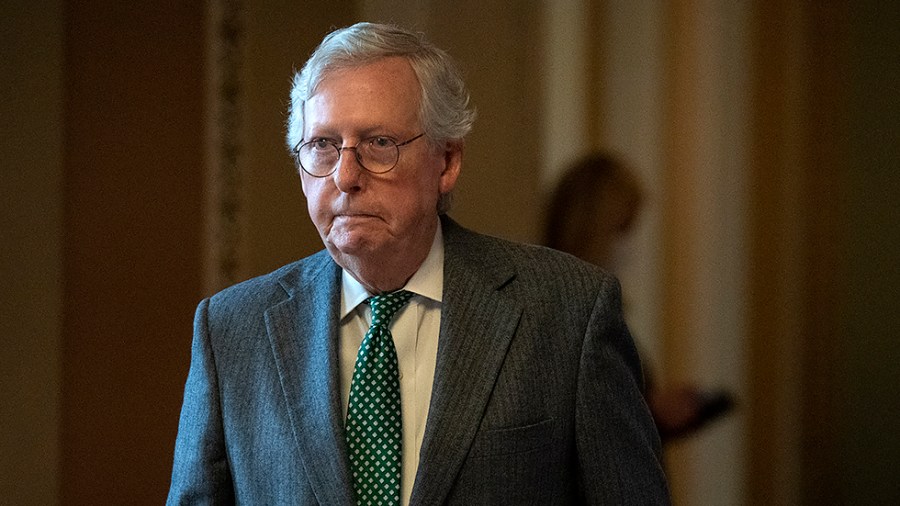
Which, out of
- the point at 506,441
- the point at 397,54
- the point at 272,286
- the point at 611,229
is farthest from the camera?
the point at 611,229

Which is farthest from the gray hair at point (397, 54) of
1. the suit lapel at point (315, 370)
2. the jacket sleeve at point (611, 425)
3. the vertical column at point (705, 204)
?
the vertical column at point (705, 204)

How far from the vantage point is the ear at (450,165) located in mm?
2035

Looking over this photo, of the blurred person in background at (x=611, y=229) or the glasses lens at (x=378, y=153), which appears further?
the blurred person in background at (x=611, y=229)

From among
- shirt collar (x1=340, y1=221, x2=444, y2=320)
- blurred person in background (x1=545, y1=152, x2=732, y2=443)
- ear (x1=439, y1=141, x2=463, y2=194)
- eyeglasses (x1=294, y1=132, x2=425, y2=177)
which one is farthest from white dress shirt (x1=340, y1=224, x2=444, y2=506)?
blurred person in background (x1=545, y1=152, x2=732, y2=443)

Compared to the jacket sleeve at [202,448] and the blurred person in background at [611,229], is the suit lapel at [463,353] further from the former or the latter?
the blurred person in background at [611,229]

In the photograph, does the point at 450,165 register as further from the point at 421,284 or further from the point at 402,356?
the point at 402,356

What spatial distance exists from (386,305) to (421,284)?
3.0 inches

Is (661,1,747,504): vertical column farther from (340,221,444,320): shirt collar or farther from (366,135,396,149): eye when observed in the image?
(366,135,396,149): eye

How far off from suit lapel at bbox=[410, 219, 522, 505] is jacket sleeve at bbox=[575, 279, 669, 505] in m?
0.15

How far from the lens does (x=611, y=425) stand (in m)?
1.89

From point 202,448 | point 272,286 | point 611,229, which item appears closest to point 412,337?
point 272,286

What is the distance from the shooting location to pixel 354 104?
6.19 ft

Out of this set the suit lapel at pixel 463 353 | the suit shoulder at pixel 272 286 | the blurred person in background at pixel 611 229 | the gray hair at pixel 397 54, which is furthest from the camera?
the blurred person in background at pixel 611 229

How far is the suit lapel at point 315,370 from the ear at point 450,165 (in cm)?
26
